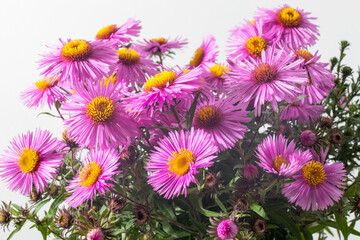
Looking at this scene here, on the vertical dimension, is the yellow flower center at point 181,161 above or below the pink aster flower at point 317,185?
below

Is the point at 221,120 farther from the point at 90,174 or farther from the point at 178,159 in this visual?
the point at 90,174

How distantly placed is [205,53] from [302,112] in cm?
22

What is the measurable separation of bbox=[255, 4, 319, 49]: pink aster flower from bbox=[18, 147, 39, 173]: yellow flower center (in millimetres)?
434

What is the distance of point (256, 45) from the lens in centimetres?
76

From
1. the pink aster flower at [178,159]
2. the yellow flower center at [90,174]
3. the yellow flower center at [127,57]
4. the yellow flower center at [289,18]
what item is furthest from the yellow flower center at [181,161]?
the yellow flower center at [289,18]

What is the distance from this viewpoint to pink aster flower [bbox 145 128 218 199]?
61 cm

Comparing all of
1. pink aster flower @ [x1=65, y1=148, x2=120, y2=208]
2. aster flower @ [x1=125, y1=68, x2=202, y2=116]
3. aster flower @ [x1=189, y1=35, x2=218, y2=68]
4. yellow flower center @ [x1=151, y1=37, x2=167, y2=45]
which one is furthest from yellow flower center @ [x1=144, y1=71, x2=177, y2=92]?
yellow flower center @ [x1=151, y1=37, x2=167, y2=45]

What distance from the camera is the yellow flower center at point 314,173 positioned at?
674 mm

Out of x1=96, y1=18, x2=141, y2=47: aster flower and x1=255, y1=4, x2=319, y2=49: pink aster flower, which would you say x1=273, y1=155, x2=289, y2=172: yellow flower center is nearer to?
x1=255, y1=4, x2=319, y2=49: pink aster flower

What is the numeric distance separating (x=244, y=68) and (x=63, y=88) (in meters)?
0.30

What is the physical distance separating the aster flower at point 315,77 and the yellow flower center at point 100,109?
300mm

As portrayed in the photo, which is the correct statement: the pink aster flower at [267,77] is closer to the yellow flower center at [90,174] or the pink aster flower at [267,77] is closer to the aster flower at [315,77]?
the aster flower at [315,77]

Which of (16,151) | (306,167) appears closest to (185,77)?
(306,167)

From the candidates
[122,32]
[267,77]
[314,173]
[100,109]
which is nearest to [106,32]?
[122,32]
